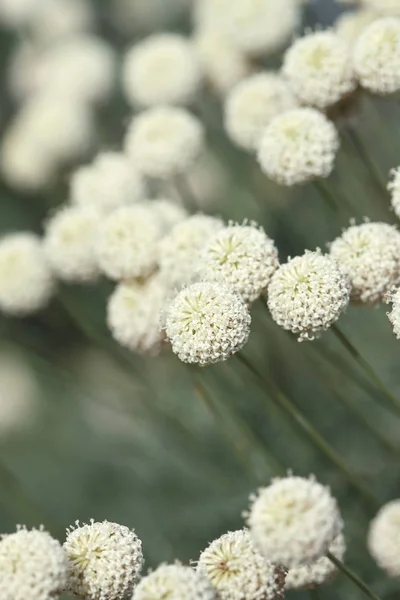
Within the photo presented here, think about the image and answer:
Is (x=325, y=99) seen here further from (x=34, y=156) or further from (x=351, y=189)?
(x=34, y=156)

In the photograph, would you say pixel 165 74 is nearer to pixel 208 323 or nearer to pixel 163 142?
pixel 163 142

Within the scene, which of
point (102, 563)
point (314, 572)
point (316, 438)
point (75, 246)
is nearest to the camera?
point (102, 563)

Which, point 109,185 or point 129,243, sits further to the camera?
point 109,185

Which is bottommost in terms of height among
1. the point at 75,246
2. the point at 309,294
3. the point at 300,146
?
the point at 309,294

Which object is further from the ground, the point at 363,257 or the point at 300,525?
the point at 363,257

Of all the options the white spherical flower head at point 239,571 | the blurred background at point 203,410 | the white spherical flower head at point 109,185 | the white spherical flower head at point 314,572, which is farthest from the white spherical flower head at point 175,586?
the white spherical flower head at point 109,185

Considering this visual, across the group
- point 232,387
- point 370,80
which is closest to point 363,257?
Result: point 370,80

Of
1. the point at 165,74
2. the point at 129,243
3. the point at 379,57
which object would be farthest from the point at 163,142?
the point at 379,57

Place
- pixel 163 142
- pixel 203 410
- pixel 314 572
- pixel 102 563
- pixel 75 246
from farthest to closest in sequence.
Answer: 1. pixel 203 410
2. pixel 163 142
3. pixel 75 246
4. pixel 314 572
5. pixel 102 563
